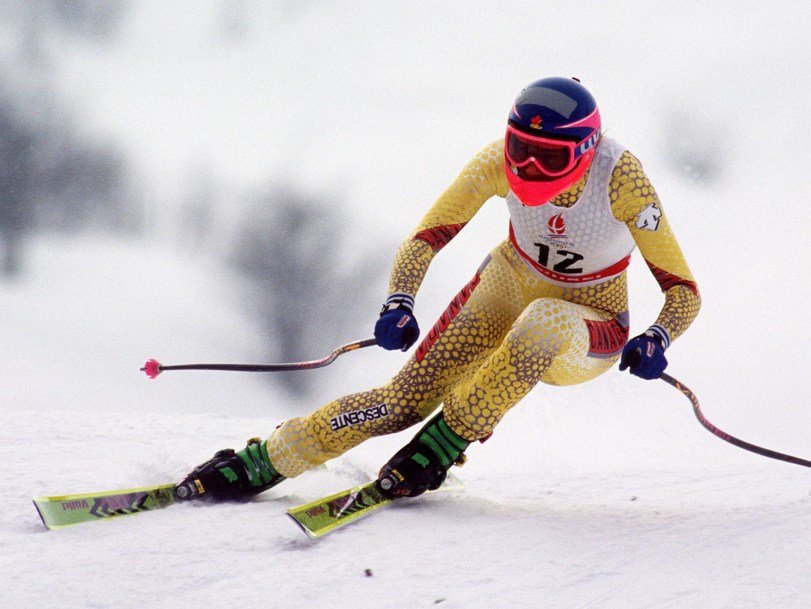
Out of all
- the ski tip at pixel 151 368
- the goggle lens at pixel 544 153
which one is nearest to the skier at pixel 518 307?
the goggle lens at pixel 544 153

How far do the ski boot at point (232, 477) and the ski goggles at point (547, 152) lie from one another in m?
1.21

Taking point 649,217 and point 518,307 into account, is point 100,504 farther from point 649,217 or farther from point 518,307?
point 649,217

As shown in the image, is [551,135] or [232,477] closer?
[551,135]

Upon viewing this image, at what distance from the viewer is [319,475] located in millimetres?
3094

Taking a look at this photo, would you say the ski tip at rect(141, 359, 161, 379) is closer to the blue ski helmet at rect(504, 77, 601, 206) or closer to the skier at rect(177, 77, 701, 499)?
the skier at rect(177, 77, 701, 499)

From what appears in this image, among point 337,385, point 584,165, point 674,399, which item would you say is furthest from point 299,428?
point 337,385

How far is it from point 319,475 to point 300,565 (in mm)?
1128

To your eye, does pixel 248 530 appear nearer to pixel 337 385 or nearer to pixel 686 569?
pixel 686 569

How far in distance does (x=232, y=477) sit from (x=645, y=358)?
1.29m

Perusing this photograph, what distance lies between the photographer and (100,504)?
2416 millimetres

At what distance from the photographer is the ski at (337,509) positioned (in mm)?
2185

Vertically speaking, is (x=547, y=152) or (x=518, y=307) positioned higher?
(x=547, y=152)

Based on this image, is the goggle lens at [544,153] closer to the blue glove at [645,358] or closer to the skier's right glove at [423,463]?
the blue glove at [645,358]

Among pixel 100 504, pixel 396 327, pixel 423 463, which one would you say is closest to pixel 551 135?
pixel 396 327
